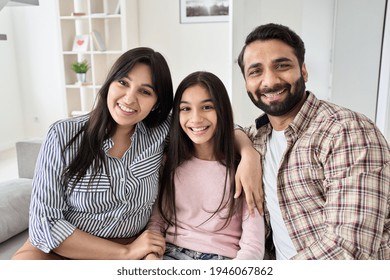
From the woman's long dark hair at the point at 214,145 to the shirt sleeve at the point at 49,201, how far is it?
29 centimetres

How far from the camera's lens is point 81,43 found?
3.55 meters

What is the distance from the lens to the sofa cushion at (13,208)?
1.17m

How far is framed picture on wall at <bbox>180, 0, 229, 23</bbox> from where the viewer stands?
343 cm

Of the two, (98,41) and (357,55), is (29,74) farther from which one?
(357,55)

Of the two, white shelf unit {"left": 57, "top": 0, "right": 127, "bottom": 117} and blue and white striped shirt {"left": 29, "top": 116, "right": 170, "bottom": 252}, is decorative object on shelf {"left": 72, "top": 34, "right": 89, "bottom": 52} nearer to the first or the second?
white shelf unit {"left": 57, "top": 0, "right": 127, "bottom": 117}

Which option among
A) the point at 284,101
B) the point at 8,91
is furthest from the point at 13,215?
the point at 8,91

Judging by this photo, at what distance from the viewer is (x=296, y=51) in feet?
3.29

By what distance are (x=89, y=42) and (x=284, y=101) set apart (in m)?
2.98

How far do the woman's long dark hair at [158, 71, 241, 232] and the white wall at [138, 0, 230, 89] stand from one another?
2508 millimetres

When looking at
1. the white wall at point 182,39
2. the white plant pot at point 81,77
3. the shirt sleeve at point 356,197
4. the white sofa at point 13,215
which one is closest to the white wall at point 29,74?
the white plant pot at point 81,77

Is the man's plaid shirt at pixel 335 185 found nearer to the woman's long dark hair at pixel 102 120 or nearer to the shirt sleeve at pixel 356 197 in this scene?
the shirt sleeve at pixel 356 197

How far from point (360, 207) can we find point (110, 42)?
3416mm

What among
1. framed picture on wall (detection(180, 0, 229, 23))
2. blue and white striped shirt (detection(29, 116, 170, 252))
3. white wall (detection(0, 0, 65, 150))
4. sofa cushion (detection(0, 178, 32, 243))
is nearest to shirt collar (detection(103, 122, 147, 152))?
blue and white striped shirt (detection(29, 116, 170, 252))
